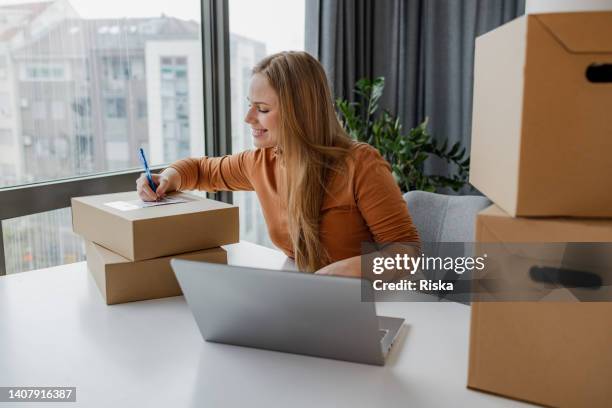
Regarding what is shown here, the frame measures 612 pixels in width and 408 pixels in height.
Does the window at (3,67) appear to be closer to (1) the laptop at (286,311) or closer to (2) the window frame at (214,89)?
(2) the window frame at (214,89)

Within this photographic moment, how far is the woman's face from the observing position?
1515 millimetres

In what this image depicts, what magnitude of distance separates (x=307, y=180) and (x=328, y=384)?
26.2 inches

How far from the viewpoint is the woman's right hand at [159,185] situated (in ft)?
4.94

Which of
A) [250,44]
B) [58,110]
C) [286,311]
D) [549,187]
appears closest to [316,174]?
[286,311]

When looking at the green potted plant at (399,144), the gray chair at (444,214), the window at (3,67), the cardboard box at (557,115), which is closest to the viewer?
the cardboard box at (557,115)

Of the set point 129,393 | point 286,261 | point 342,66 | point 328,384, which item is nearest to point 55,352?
point 129,393

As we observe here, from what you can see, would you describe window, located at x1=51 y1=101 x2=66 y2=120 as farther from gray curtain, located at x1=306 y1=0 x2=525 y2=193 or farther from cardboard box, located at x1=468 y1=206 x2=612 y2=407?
cardboard box, located at x1=468 y1=206 x2=612 y2=407

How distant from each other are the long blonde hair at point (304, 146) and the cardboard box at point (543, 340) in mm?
680

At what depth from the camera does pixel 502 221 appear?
819mm

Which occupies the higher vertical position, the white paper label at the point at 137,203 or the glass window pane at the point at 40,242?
the white paper label at the point at 137,203

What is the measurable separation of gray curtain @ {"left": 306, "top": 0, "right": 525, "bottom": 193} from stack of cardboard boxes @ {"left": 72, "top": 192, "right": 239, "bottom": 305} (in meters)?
1.59

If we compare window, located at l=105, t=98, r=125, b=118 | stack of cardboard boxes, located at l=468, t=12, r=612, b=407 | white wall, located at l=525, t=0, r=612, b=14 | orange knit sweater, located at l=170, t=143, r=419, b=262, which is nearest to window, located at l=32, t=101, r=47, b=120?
window, located at l=105, t=98, r=125, b=118

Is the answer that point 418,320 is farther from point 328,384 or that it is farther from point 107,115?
point 107,115

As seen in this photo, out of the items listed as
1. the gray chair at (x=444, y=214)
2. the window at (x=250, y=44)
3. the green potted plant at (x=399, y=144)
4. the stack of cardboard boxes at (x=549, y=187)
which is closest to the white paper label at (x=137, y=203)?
the gray chair at (x=444, y=214)
